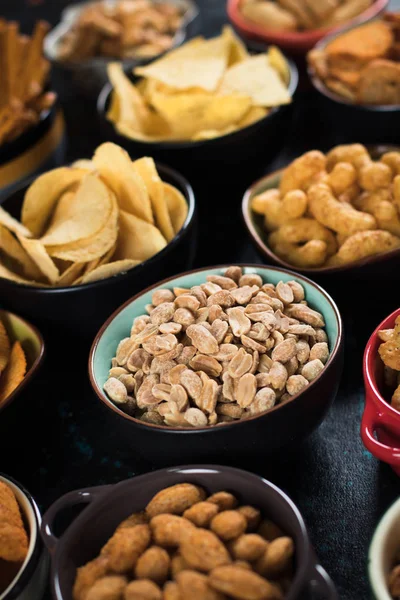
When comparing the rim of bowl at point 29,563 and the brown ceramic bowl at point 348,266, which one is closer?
the rim of bowl at point 29,563

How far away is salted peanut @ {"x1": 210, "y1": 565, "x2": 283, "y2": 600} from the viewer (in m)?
0.50

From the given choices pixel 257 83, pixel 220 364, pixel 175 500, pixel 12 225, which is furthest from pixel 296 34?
pixel 175 500

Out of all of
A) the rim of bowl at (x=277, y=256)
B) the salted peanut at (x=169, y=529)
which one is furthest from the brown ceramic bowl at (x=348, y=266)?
the salted peanut at (x=169, y=529)

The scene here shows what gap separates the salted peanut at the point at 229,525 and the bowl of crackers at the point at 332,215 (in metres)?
0.34

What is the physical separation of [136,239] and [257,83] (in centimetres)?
40

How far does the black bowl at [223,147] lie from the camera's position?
103cm

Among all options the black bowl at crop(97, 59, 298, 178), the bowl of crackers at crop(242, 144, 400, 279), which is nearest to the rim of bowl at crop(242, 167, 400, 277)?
the bowl of crackers at crop(242, 144, 400, 279)

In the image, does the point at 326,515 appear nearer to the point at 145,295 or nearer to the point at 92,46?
the point at 145,295

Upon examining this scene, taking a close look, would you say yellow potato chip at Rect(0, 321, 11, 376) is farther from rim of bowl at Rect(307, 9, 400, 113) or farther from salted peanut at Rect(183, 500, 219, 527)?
rim of bowl at Rect(307, 9, 400, 113)

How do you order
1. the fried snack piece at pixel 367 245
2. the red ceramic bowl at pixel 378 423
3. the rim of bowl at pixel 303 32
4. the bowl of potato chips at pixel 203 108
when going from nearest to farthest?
1. the red ceramic bowl at pixel 378 423
2. the fried snack piece at pixel 367 245
3. the bowl of potato chips at pixel 203 108
4. the rim of bowl at pixel 303 32

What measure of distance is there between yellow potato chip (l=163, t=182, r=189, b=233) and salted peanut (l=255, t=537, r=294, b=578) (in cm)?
49

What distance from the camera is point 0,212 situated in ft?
3.00

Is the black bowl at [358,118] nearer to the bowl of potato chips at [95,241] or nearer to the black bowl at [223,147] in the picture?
the black bowl at [223,147]

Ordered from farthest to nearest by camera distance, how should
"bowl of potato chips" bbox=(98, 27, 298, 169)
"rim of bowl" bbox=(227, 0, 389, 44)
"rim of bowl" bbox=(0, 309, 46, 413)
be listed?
"rim of bowl" bbox=(227, 0, 389, 44) < "bowl of potato chips" bbox=(98, 27, 298, 169) < "rim of bowl" bbox=(0, 309, 46, 413)
